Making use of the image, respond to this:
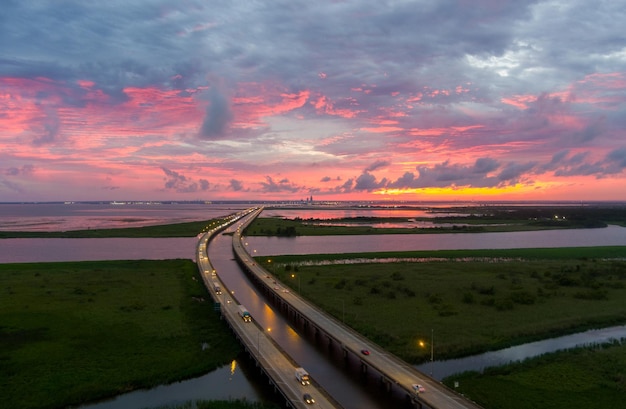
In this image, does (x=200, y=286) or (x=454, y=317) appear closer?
(x=454, y=317)

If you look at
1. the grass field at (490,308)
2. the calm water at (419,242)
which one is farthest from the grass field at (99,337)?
the calm water at (419,242)

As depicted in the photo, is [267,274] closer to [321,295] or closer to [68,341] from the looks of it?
[321,295]

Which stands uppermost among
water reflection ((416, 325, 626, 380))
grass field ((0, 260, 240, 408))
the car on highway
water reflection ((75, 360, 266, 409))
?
the car on highway

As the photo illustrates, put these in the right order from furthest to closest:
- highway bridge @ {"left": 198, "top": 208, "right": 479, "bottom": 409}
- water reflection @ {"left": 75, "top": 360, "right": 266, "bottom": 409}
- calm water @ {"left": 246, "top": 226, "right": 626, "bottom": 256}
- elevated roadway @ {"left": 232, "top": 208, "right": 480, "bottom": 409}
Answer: calm water @ {"left": 246, "top": 226, "right": 626, "bottom": 256} → water reflection @ {"left": 75, "top": 360, "right": 266, "bottom": 409} → highway bridge @ {"left": 198, "top": 208, "right": 479, "bottom": 409} → elevated roadway @ {"left": 232, "top": 208, "right": 480, "bottom": 409}

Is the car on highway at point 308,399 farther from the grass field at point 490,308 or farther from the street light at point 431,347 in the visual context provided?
the grass field at point 490,308

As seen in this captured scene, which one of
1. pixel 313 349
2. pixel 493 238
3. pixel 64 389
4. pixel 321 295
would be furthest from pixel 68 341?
pixel 493 238

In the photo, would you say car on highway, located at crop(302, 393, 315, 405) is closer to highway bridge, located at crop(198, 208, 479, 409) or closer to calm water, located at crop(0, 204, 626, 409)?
highway bridge, located at crop(198, 208, 479, 409)

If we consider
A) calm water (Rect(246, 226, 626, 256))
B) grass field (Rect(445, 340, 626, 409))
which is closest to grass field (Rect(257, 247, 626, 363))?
grass field (Rect(445, 340, 626, 409))
